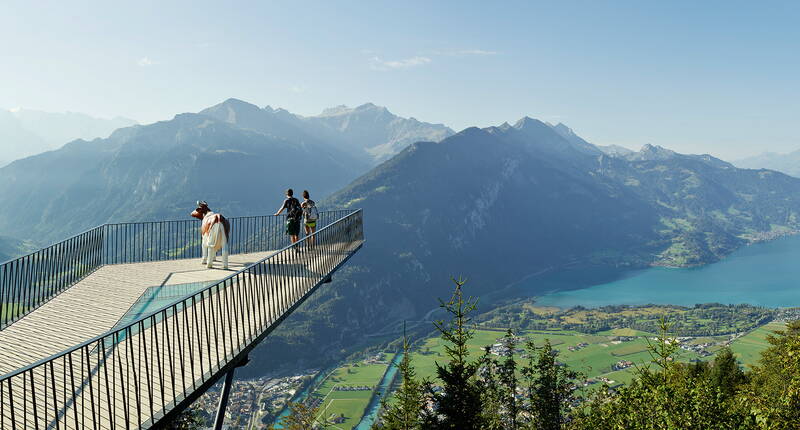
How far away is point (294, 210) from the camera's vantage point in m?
17.5

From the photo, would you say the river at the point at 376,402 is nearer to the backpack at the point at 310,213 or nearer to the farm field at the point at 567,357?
the farm field at the point at 567,357

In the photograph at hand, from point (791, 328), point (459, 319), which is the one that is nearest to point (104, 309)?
point (459, 319)

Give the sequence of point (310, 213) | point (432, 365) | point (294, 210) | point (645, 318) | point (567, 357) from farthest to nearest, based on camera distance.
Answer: point (645, 318) → point (432, 365) → point (567, 357) → point (310, 213) → point (294, 210)

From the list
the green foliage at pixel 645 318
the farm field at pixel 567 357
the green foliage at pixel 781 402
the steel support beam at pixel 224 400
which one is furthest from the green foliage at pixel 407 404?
the green foliage at pixel 645 318

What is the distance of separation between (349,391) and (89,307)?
122 meters

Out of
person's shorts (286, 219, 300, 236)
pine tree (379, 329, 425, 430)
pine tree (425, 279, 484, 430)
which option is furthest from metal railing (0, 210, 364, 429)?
pine tree (379, 329, 425, 430)

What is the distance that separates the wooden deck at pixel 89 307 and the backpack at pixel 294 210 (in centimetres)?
236

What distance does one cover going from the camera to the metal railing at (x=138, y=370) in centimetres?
663

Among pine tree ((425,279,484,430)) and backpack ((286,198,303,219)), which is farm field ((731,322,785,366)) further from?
backpack ((286,198,303,219))

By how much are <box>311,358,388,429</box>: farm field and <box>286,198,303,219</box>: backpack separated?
90.9 metres

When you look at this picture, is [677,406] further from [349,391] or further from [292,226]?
[349,391]

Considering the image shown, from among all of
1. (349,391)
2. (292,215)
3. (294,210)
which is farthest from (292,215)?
(349,391)

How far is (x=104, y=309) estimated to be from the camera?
40.4 ft

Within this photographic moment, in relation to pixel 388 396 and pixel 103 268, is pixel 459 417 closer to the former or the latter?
pixel 103 268
